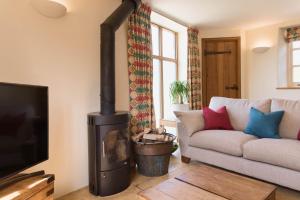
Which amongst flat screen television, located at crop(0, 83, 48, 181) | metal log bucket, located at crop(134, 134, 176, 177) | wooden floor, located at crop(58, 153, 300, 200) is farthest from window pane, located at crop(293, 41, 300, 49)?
flat screen television, located at crop(0, 83, 48, 181)

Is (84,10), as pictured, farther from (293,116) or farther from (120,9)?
(293,116)

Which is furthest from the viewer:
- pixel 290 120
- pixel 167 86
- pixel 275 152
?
pixel 167 86

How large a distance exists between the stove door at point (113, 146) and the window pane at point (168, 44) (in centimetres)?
238

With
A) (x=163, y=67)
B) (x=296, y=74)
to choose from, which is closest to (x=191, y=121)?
(x=163, y=67)

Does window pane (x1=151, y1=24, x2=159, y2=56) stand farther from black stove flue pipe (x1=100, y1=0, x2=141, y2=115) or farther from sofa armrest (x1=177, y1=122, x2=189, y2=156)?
black stove flue pipe (x1=100, y1=0, x2=141, y2=115)

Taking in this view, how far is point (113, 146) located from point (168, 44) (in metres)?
2.77

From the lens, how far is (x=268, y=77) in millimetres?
4121

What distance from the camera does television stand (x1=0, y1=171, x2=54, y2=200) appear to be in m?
1.21

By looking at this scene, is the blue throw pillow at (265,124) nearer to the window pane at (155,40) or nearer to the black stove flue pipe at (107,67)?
the black stove flue pipe at (107,67)

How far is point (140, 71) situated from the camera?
9.23 feet

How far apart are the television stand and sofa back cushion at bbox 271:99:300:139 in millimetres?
2411

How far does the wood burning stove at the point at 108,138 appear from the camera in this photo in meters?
1.96

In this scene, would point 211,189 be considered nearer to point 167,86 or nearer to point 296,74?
point 167,86

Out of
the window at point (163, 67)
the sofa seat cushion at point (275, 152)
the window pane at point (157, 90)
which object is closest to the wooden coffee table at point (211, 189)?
the sofa seat cushion at point (275, 152)
